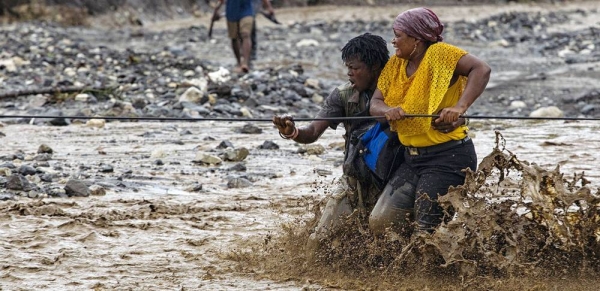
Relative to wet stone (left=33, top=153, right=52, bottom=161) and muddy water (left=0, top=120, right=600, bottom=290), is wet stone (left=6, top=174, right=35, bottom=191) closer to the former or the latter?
muddy water (left=0, top=120, right=600, bottom=290)

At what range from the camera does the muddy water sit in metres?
4.58

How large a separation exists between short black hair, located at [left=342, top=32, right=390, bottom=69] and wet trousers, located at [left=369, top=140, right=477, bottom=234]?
0.45 metres

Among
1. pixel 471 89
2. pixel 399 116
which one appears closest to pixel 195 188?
pixel 399 116

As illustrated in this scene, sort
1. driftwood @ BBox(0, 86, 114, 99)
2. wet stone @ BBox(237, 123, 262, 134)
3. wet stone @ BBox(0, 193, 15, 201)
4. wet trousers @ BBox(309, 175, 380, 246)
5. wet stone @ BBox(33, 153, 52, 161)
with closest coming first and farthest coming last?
wet trousers @ BBox(309, 175, 380, 246) → wet stone @ BBox(0, 193, 15, 201) → wet stone @ BBox(33, 153, 52, 161) → wet stone @ BBox(237, 123, 262, 134) → driftwood @ BBox(0, 86, 114, 99)

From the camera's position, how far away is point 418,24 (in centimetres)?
424

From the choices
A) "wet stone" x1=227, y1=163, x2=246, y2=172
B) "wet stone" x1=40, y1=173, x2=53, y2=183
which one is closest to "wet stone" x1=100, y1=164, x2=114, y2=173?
"wet stone" x1=40, y1=173, x2=53, y2=183

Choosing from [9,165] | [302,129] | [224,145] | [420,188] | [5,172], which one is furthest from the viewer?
[224,145]

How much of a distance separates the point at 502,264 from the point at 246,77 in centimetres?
783

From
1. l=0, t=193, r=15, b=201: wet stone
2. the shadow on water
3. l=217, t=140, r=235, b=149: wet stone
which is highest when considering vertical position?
the shadow on water

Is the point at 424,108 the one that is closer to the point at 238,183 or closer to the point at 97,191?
the point at 238,183

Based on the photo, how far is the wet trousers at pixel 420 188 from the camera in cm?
432

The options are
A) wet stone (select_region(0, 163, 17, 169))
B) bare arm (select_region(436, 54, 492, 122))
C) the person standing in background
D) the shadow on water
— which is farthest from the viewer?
the person standing in background

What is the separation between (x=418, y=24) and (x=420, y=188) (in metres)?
0.73

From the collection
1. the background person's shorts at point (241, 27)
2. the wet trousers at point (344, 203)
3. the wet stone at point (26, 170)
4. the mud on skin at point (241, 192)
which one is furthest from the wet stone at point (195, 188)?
the background person's shorts at point (241, 27)
